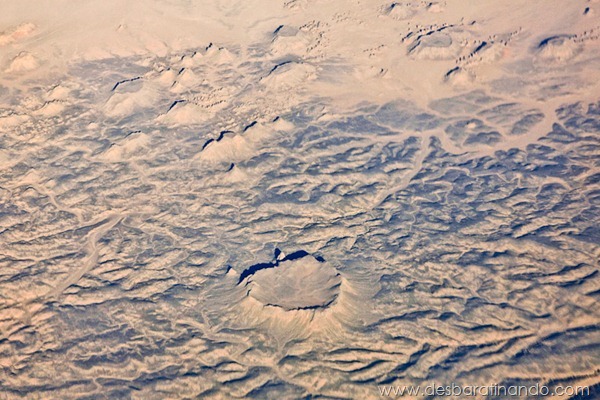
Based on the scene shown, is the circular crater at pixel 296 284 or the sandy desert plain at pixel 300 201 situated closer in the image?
the sandy desert plain at pixel 300 201

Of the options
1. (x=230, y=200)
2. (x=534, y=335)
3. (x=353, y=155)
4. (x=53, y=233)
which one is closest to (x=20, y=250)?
(x=53, y=233)

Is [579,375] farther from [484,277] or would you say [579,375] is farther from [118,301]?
[118,301]

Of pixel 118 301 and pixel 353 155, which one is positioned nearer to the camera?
pixel 118 301

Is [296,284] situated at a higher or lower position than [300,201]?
lower

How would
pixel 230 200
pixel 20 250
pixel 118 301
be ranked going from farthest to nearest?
1. pixel 230 200
2. pixel 20 250
3. pixel 118 301
